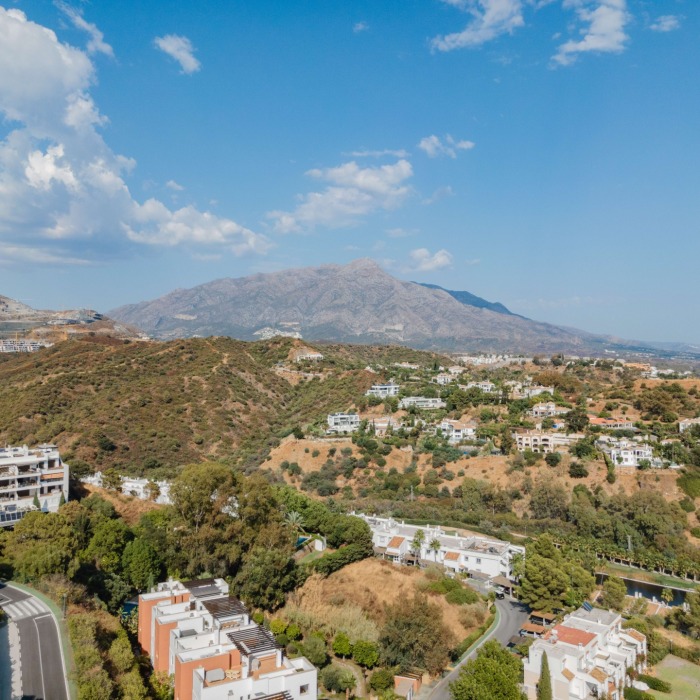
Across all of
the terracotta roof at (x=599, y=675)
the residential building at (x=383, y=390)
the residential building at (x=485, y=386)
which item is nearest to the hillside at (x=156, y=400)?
the residential building at (x=383, y=390)

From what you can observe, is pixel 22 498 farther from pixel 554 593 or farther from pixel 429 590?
pixel 554 593

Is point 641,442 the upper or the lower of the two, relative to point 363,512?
upper

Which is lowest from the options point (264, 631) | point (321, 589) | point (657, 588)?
point (657, 588)

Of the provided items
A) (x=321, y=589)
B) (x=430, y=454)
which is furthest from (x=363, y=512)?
(x=321, y=589)

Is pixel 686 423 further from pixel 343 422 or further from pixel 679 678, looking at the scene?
pixel 679 678

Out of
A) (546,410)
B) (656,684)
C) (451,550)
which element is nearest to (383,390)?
(546,410)
